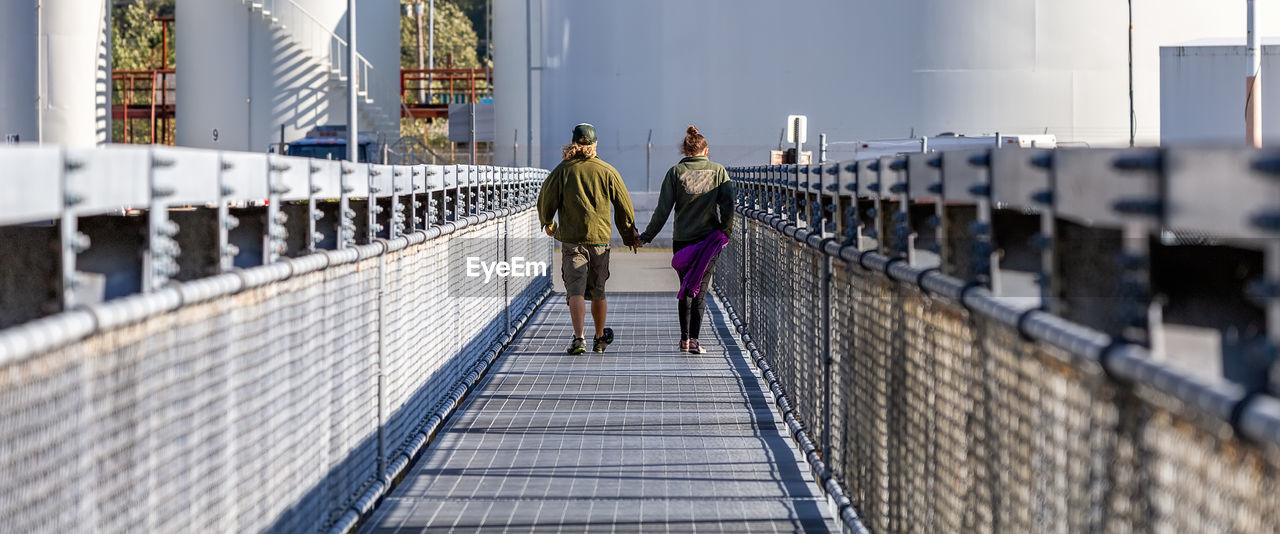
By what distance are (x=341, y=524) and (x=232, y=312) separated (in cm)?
168

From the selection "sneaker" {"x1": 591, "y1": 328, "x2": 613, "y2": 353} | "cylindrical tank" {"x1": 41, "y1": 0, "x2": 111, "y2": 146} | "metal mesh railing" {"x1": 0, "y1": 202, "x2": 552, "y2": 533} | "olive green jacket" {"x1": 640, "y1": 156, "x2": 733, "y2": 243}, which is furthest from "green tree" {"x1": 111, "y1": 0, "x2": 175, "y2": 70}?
"metal mesh railing" {"x1": 0, "y1": 202, "x2": 552, "y2": 533}

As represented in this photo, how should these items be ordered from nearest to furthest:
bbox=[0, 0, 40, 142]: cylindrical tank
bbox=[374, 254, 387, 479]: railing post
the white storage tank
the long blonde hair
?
bbox=[374, 254, 387, 479]: railing post, the long blonde hair, bbox=[0, 0, 40, 142]: cylindrical tank, the white storage tank

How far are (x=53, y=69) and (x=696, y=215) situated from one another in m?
25.0

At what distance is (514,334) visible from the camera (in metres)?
14.6

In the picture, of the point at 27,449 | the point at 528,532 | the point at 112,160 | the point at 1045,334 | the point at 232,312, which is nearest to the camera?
the point at 27,449

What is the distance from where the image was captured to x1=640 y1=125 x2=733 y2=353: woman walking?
41.1ft

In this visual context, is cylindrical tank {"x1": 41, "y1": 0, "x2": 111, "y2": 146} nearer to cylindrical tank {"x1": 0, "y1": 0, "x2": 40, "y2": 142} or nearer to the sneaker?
cylindrical tank {"x1": 0, "y1": 0, "x2": 40, "y2": 142}

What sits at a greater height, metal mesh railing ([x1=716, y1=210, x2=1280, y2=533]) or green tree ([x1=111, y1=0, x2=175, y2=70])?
green tree ([x1=111, y1=0, x2=175, y2=70])

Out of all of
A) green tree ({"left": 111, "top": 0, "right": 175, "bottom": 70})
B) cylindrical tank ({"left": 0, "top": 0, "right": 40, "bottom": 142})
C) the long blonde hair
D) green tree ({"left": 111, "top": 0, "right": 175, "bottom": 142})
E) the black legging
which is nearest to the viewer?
the long blonde hair

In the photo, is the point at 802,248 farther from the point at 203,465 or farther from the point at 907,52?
the point at 907,52

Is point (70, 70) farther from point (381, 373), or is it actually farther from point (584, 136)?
point (381, 373)

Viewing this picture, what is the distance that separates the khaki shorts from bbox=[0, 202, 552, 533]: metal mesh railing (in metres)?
3.75

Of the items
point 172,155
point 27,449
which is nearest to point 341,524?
point 172,155

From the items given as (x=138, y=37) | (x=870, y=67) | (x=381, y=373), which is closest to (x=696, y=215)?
(x=381, y=373)
